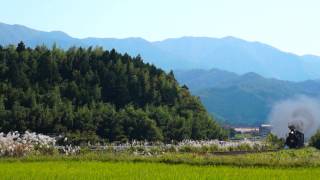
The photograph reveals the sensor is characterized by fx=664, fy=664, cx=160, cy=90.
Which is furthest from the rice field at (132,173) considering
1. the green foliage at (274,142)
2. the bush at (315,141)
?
the bush at (315,141)

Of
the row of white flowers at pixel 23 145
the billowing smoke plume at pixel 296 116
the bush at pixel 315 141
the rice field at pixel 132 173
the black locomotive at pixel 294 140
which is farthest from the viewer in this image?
the billowing smoke plume at pixel 296 116

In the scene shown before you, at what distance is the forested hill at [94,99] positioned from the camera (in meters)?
46.6

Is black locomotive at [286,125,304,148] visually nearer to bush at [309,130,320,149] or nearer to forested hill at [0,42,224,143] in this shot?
bush at [309,130,320,149]

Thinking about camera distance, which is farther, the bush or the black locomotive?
the bush

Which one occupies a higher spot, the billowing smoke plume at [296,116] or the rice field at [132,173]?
the billowing smoke plume at [296,116]

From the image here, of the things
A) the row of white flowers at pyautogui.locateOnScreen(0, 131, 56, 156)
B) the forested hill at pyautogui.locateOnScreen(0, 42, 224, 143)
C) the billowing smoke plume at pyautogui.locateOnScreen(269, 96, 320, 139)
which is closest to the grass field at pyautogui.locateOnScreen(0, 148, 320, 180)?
the row of white flowers at pyautogui.locateOnScreen(0, 131, 56, 156)

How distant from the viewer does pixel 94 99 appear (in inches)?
2142

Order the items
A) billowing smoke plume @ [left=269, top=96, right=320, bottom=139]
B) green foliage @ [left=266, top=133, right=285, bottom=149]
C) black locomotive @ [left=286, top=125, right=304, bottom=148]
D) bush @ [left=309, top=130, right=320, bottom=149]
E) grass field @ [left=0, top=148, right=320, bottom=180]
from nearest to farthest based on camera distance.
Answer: grass field @ [left=0, top=148, right=320, bottom=180] → black locomotive @ [left=286, top=125, right=304, bottom=148] → green foliage @ [left=266, top=133, right=285, bottom=149] → bush @ [left=309, top=130, right=320, bottom=149] → billowing smoke plume @ [left=269, top=96, right=320, bottom=139]

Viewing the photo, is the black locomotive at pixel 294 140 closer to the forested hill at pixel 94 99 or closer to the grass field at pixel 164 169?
the forested hill at pixel 94 99

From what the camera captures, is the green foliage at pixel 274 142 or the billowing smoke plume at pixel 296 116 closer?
the green foliage at pixel 274 142

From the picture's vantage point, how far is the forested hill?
153 feet

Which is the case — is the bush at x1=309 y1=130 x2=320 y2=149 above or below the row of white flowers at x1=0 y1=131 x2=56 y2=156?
above

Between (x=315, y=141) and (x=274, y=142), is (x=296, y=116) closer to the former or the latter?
(x=315, y=141)

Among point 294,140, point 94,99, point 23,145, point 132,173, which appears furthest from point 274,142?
point 132,173
